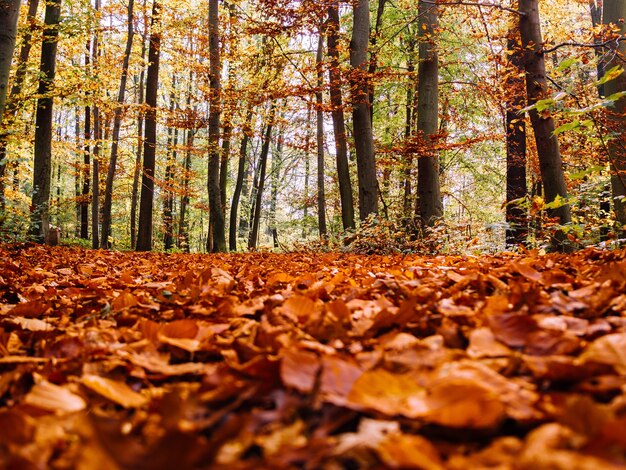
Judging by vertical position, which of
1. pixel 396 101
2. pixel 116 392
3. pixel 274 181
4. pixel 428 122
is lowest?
pixel 116 392

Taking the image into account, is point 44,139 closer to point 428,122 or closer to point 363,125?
point 363,125

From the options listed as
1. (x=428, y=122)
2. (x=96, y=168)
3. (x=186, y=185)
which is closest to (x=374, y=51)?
(x=428, y=122)

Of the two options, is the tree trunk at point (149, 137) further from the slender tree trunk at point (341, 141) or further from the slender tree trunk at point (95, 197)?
the slender tree trunk at point (341, 141)

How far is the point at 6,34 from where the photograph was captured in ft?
18.1

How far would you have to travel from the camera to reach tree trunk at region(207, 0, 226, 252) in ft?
37.5

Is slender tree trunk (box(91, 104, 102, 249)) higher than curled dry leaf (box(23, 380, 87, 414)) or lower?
higher

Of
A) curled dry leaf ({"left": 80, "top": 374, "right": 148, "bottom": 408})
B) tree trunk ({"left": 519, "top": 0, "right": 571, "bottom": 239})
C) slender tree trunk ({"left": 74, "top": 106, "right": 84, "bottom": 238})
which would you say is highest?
slender tree trunk ({"left": 74, "top": 106, "right": 84, "bottom": 238})

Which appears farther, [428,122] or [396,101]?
[396,101]

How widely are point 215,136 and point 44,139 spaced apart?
13.1ft

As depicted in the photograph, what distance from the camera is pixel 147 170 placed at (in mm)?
13500

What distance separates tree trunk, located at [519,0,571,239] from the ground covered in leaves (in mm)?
3773

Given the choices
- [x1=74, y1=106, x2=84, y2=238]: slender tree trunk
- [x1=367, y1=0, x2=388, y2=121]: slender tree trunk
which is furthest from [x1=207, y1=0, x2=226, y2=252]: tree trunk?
[x1=74, y1=106, x2=84, y2=238]: slender tree trunk

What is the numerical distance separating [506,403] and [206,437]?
1.55ft

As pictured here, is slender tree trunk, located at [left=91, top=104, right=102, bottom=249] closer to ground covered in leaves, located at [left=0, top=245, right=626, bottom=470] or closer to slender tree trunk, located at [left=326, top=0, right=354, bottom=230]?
slender tree trunk, located at [left=326, top=0, right=354, bottom=230]
